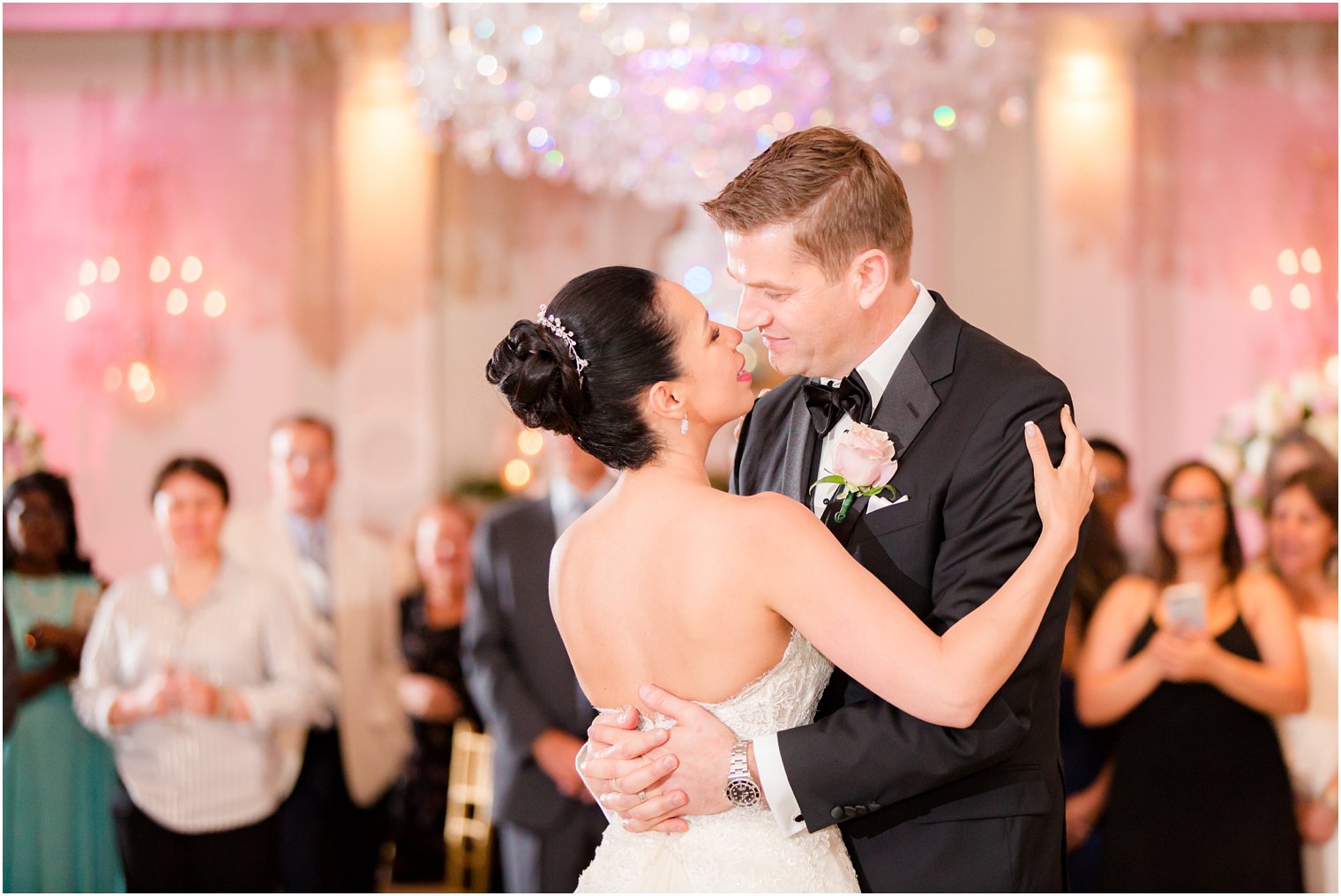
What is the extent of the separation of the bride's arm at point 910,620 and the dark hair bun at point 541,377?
39 centimetres

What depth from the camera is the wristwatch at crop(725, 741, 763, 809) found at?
83.7 inches

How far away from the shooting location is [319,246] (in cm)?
735

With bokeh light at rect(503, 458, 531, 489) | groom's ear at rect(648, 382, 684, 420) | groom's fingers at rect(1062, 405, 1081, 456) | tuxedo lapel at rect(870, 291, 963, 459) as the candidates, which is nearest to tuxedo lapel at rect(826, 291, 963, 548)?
tuxedo lapel at rect(870, 291, 963, 459)

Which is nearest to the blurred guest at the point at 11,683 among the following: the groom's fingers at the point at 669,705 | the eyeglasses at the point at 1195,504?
the groom's fingers at the point at 669,705

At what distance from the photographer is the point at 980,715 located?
207cm

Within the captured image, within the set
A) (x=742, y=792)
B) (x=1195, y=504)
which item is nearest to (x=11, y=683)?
(x=742, y=792)

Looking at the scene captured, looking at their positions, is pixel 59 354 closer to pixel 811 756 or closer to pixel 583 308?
pixel 583 308

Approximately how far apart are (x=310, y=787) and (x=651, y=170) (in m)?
2.90

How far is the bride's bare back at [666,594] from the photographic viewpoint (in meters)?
2.05

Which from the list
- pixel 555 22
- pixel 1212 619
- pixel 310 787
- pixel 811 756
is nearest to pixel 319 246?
pixel 555 22

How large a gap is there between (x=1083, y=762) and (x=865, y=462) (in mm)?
2541

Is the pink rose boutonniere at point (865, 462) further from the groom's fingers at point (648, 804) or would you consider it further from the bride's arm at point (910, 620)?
the groom's fingers at point (648, 804)

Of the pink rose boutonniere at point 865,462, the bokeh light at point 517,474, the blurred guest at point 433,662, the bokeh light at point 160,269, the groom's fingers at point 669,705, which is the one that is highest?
the bokeh light at point 160,269

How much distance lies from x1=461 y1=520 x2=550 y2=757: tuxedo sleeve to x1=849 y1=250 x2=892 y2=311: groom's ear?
2.29 metres
